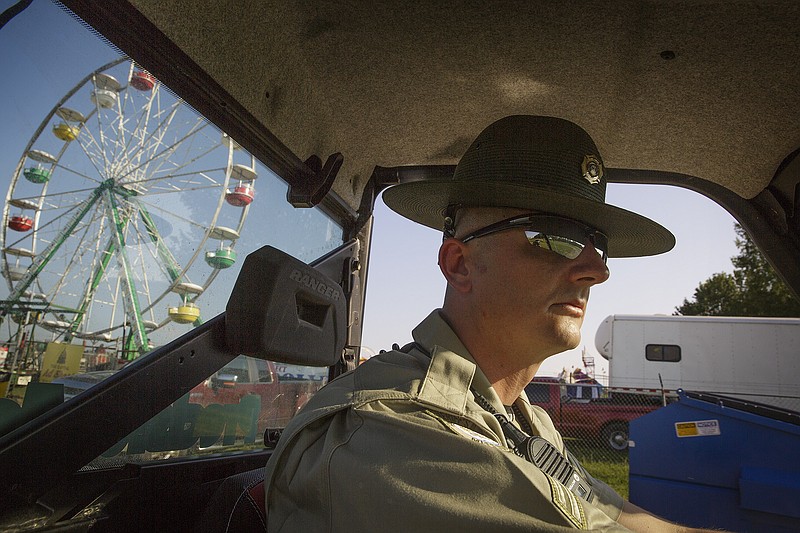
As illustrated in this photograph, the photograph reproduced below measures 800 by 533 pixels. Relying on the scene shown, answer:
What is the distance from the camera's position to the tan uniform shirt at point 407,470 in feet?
3.19

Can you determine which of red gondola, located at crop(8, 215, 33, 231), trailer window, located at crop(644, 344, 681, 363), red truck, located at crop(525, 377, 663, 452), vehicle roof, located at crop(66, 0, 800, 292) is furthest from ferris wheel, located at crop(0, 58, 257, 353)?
trailer window, located at crop(644, 344, 681, 363)

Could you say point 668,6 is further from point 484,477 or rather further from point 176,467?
point 176,467

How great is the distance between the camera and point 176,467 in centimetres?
150

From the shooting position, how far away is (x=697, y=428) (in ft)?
19.5

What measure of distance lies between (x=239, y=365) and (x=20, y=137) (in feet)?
2.98

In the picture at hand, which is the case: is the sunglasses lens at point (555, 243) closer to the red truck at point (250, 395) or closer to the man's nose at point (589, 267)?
the man's nose at point (589, 267)

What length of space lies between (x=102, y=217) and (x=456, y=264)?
3.03ft

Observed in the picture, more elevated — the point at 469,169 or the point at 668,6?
the point at 668,6

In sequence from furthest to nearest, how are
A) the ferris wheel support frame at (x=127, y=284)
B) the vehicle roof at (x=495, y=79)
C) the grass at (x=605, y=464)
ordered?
1. the grass at (x=605, y=464)
2. the vehicle roof at (x=495, y=79)
3. the ferris wheel support frame at (x=127, y=284)

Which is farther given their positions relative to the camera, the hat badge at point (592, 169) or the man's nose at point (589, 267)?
the hat badge at point (592, 169)

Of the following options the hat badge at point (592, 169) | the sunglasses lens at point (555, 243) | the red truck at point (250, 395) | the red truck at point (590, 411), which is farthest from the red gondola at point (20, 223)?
the red truck at point (590, 411)

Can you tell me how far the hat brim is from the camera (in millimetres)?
1658

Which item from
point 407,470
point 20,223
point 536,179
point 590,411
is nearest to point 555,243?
point 536,179

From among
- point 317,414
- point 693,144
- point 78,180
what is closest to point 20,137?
point 78,180
